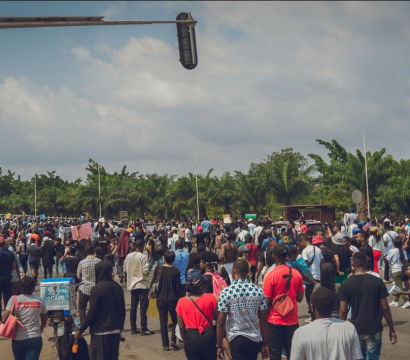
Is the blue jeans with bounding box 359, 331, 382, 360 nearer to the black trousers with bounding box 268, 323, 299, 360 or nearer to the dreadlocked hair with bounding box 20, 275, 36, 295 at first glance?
the black trousers with bounding box 268, 323, 299, 360

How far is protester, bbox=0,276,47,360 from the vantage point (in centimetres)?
668

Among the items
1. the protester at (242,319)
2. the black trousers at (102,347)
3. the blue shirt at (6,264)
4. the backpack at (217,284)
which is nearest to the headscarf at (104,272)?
the black trousers at (102,347)

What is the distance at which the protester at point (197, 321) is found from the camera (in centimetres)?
602

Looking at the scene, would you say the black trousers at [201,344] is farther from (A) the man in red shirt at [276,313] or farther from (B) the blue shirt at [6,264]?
(B) the blue shirt at [6,264]

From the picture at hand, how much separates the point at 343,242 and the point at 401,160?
51.5 meters

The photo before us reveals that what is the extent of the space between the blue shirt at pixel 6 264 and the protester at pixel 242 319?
6432mm

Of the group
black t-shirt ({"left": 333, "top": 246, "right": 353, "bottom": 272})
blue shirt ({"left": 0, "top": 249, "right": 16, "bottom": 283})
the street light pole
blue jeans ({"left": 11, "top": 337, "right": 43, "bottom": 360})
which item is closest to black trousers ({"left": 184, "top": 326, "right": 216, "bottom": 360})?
blue jeans ({"left": 11, "top": 337, "right": 43, "bottom": 360})

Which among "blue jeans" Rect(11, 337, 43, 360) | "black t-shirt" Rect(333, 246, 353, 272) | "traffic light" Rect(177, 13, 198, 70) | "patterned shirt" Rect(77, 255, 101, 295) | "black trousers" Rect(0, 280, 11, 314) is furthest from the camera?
"black trousers" Rect(0, 280, 11, 314)

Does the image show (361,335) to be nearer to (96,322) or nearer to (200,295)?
(200,295)

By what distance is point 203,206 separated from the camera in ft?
150

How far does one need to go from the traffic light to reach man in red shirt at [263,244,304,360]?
2655mm

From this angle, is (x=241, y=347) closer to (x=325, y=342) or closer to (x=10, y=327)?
(x=325, y=342)

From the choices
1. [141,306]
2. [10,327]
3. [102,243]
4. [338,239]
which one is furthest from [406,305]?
Result: [10,327]

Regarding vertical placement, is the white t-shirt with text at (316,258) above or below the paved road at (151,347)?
above
